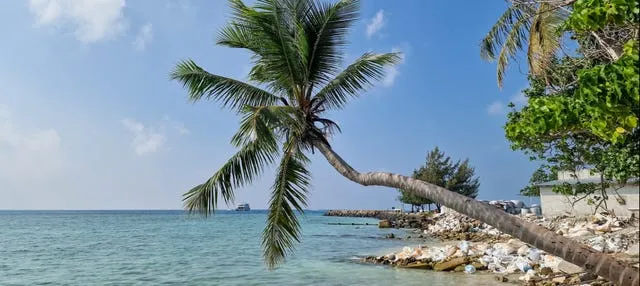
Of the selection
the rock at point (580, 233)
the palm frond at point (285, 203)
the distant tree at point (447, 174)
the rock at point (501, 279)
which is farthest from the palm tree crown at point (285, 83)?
the distant tree at point (447, 174)

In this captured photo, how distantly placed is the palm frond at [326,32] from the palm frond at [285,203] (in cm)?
149

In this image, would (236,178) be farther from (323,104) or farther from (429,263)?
(429,263)

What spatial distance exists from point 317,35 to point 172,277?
11.9 meters

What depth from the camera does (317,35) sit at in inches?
360

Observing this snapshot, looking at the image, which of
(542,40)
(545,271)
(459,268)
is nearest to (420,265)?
(459,268)

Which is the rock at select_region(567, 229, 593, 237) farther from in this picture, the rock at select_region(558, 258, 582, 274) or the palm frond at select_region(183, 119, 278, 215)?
the palm frond at select_region(183, 119, 278, 215)

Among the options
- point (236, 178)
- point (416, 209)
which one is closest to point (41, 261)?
point (236, 178)

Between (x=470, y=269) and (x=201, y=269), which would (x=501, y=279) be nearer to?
(x=470, y=269)

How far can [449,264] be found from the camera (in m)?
15.4

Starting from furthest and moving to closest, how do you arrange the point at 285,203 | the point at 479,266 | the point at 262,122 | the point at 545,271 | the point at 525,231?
the point at 479,266 < the point at 545,271 < the point at 285,203 < the point at 262,122 < the point at 525,231

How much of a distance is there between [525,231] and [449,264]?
10.5 metres

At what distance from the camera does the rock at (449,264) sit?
15.2m

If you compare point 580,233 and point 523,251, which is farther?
point 580,233

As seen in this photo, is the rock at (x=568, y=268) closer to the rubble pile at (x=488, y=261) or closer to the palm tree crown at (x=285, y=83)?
the rubble pile at (x=488, y=261)
